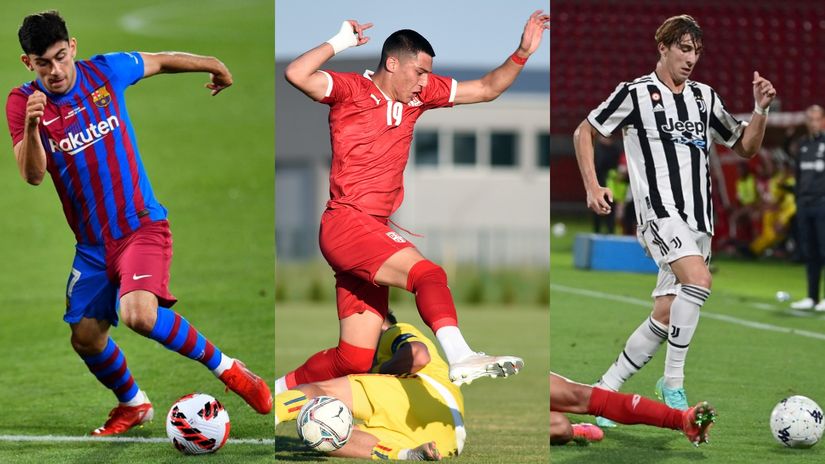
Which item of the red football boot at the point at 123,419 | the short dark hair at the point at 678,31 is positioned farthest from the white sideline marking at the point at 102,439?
the short dark hair at the point at 678,31

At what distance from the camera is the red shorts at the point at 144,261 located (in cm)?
712

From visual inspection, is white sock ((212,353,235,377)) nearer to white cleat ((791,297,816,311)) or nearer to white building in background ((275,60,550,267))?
white cleat ((791,297,816,311))

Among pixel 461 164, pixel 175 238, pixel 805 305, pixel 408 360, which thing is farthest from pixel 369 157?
pixel 461 164

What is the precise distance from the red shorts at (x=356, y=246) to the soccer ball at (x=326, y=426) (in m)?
0.71

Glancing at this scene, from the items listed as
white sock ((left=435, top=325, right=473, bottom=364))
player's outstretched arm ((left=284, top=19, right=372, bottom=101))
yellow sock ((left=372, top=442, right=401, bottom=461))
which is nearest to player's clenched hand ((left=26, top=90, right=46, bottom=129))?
player's outstretched arm ((left=284, top=19, right=372, bottom=101))

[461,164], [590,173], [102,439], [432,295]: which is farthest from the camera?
[461,164]

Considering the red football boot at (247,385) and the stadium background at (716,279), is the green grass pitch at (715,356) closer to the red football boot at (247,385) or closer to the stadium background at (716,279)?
the stadium background at (716,279)

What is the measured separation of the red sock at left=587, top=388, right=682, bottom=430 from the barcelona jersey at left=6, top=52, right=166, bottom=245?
2.74 m

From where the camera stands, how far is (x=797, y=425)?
6.93 meters

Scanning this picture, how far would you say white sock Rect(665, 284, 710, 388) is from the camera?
7.09m

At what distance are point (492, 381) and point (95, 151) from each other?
520 cm

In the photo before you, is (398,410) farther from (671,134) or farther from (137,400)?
(671,134)

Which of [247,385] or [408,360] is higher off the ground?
[408,360]

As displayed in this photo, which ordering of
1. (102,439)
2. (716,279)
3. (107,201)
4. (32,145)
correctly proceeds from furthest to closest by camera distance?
(716,279)
(102,439)
(107,201)
(32,145)
